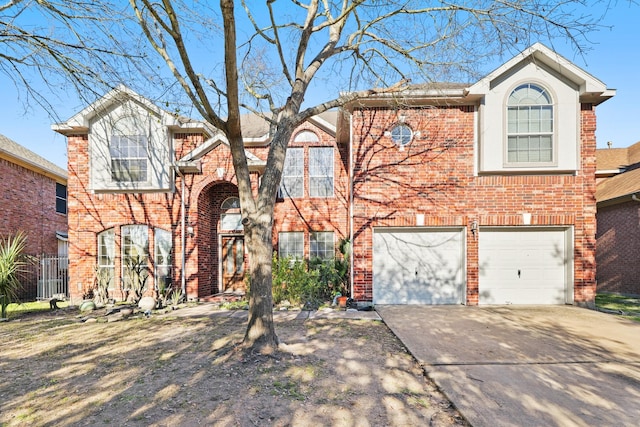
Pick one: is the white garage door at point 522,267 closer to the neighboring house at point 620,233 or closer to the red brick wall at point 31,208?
the neighboring house at point 620,233

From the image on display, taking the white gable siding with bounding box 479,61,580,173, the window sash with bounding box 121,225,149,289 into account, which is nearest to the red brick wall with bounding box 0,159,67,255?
the window sash with bounding box 121,225,149,289

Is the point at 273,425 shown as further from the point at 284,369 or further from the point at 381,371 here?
the point at 381,371

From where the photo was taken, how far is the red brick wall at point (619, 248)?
10.8 m

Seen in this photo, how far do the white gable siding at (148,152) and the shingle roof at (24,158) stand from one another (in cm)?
421

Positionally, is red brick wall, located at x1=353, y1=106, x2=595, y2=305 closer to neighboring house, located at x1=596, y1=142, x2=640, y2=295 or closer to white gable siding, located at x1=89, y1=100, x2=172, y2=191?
neighboring house, located at x1=596, y1=142, x2=640, y2=295

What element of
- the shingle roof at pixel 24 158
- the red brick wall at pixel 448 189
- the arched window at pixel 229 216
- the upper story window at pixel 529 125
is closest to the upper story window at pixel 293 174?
the arched window at pixel 229 216

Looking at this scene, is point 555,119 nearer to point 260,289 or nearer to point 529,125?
point 529,125

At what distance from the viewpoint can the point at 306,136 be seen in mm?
11156

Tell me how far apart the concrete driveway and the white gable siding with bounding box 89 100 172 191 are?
8261 mm

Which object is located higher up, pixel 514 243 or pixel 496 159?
pixel 496 159

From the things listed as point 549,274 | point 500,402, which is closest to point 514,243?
point 549,274

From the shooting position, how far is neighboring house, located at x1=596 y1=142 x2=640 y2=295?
1077cm

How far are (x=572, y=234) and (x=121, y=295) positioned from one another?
1377cm

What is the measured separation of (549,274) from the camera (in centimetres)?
839
